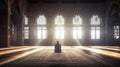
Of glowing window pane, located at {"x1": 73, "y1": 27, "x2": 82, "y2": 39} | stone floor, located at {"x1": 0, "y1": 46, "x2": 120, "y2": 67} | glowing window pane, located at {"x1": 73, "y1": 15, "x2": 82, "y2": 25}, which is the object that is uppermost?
glowing window pane, located at {"x1": 73, "y1": 15, "x2": 82, "y2": 25}

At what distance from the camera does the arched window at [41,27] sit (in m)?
27.2

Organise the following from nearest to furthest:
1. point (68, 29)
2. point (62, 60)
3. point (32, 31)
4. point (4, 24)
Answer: point (62, 60)
point (4, 24)
point (32, 31)
point (68, 29)

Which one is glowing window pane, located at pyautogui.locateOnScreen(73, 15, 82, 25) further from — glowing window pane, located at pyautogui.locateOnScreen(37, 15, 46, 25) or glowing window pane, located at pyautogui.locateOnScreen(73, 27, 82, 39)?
glowing window pane, located at pyautogui.locateOnScreen(37, 15, 46, 25)

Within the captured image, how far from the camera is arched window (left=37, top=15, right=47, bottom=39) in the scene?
27203mm

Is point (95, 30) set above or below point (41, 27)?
below

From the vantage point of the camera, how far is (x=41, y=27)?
2730 cm

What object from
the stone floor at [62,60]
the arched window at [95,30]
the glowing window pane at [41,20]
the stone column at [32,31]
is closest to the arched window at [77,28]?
the arched window at [95,30]

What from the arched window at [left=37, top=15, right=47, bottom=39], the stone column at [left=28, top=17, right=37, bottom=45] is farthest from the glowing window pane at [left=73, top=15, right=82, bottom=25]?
the stone column at [left=28, top=17, right=37, bottom=45]

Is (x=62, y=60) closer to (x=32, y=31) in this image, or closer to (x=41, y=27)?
(x=32, y=31)

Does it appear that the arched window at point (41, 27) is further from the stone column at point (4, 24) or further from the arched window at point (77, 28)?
the stone column at point (4, 24)

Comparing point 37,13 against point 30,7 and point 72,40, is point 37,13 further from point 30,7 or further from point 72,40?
point 72,40

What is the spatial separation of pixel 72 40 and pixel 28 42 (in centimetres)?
584

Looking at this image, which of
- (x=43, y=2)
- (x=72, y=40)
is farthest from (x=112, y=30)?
(x=43, y=2)

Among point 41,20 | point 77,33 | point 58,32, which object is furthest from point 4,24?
point 77,33
